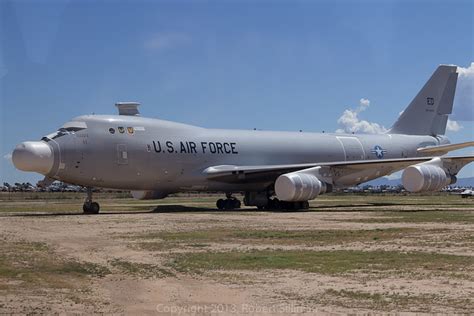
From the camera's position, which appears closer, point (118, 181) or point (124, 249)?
point (124, 249)

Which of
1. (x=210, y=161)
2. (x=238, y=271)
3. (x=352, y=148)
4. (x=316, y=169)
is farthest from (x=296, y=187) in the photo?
(x=238, y=271)

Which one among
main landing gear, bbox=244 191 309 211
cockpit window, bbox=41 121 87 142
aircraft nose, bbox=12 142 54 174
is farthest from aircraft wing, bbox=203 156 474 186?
aircraft nose, bbox=12 142 54 174

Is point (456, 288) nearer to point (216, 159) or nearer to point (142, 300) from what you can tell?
point (142, 300)

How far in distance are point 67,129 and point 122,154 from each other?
2634mm

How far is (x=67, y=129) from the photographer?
29.1m

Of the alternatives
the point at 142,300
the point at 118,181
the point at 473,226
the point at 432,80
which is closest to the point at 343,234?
the point at 473,226

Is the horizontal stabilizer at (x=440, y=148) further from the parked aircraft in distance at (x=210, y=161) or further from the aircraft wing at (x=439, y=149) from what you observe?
the parked aircraft in distance at (x=210, y=161)

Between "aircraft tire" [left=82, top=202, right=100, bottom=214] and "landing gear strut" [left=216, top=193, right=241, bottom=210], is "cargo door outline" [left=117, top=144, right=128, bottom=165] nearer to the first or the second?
"aircraft tire" [left=82, top=202, right=100, bottom=214]

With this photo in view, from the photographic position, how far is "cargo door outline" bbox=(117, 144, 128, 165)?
1186 inches

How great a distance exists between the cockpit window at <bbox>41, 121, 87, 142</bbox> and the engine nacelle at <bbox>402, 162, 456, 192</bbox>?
49.6 ft

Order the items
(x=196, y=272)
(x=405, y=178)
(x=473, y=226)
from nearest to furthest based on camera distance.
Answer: (x=196, y=272)
(x=473, y=226)
(x=405, y=178)

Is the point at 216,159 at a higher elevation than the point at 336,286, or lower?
higher

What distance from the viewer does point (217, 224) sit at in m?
21.8

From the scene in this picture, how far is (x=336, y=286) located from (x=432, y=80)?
38.9m
